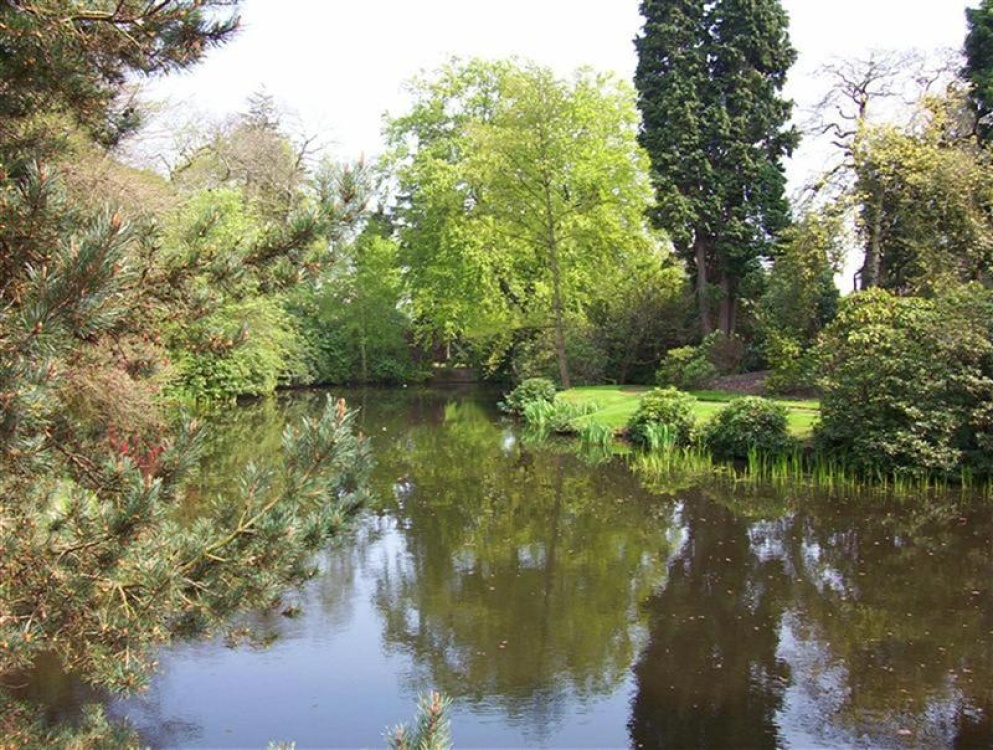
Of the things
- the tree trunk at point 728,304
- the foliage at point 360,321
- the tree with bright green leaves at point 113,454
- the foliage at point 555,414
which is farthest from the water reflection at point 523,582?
the foliage at point 360,321

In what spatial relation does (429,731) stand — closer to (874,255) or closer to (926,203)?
(926,203)

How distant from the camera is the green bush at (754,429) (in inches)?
612

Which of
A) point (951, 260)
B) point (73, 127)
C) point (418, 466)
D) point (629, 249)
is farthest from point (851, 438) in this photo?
point (629, 249)

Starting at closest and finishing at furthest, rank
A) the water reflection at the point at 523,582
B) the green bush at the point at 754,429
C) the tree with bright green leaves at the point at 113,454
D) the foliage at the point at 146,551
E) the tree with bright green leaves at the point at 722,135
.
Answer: the tree with bright green leaves at the point at 113,454, the foliage at the point at 146,551, the water reflection at the point at 523,582, the green bush at the point at 754,429, the tree with bright green leaves at the point at 722,135

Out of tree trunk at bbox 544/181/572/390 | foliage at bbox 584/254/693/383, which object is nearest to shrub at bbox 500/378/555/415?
tree trunk at bbox 544/181/572/390

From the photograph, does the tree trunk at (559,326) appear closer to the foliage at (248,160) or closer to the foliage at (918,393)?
the foliage at (248,160)

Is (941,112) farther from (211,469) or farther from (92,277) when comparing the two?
(92,277)

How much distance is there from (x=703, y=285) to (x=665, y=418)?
9.80m

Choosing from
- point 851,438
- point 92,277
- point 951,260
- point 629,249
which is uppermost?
point 629,249

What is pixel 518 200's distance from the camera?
1061 inches

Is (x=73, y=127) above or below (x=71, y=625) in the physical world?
above

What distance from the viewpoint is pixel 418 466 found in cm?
1680

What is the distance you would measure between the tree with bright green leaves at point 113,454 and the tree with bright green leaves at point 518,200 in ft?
74.9

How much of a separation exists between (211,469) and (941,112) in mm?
18355
